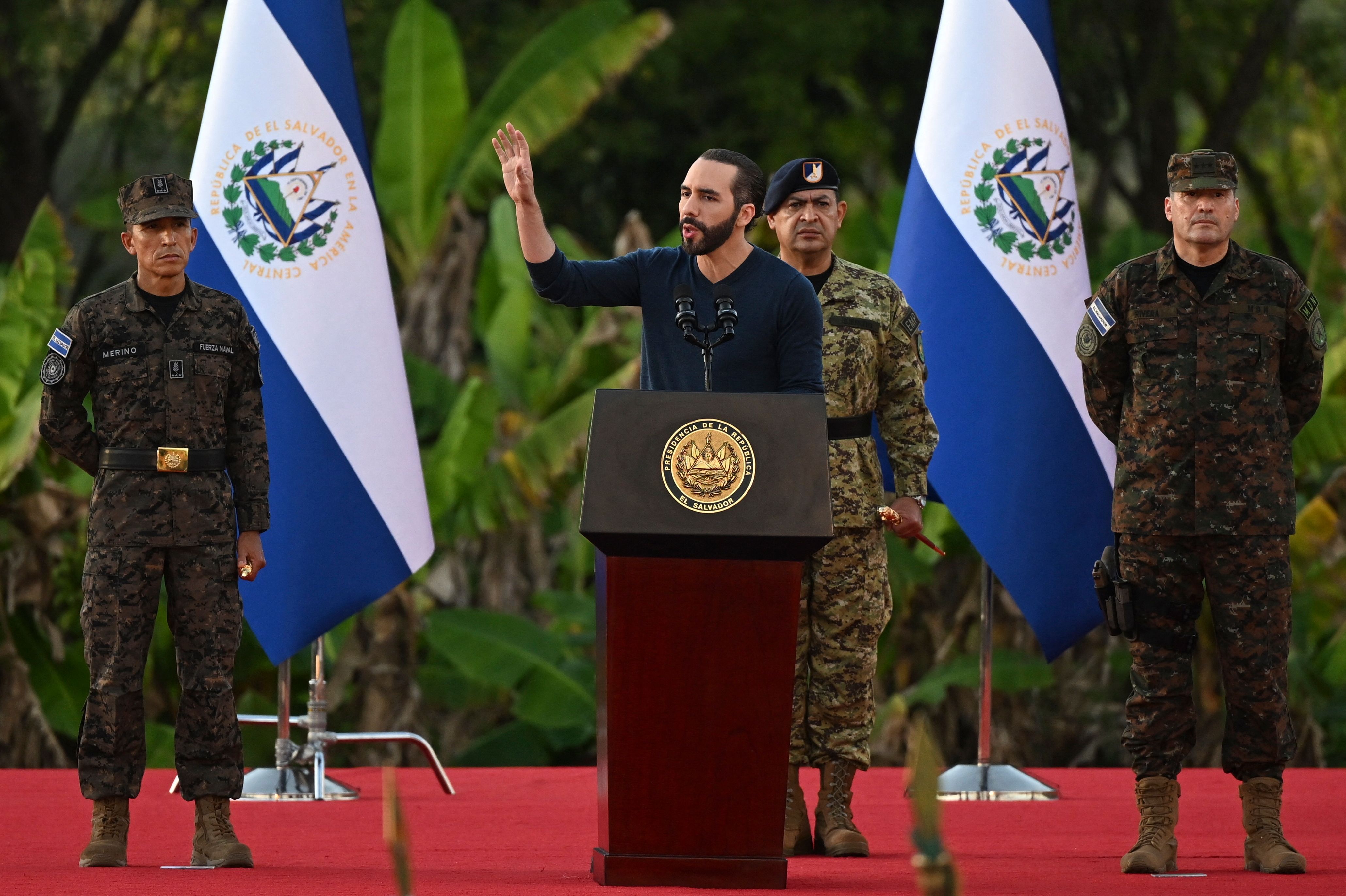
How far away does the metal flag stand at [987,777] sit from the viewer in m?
6.43

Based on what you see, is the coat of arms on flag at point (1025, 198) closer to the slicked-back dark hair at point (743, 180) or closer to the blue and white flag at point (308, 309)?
the blue and white flag at point (308, 309)

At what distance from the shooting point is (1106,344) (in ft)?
15.0

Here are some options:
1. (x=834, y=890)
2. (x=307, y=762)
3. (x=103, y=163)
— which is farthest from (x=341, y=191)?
(x=103, y=163)

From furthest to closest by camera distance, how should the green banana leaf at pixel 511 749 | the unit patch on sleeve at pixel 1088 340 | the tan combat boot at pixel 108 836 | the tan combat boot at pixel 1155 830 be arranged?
1. the green banana leaf at pixel 511 749
2. the unit patch on sleeve at pixel 1088 340
3. the tan combat boot at pixel 108 836
4. the tan combat boot at pixel 1155 830

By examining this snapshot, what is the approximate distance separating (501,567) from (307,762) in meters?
4.32

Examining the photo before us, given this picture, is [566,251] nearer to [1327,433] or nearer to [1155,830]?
[1327,433]

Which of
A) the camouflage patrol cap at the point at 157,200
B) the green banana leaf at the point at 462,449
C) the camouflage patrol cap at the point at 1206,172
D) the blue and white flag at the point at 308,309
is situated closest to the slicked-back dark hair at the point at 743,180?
the camouflage patrol cap at the point at 1206,172

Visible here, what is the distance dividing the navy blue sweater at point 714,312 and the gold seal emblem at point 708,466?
0.36m

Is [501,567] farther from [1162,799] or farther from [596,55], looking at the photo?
[1162,799]

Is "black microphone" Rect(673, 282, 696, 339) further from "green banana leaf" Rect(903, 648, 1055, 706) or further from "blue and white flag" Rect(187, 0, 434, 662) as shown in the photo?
"green banana leaf" Rect(903, 648, 1055, 706)

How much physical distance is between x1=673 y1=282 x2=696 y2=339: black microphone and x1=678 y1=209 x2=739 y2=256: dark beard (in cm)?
15

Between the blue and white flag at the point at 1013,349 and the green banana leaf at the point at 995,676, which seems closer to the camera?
the blue and white flag at the point at 1013,349

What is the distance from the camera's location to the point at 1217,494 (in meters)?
4.40

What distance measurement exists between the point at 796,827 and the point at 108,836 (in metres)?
1.77
